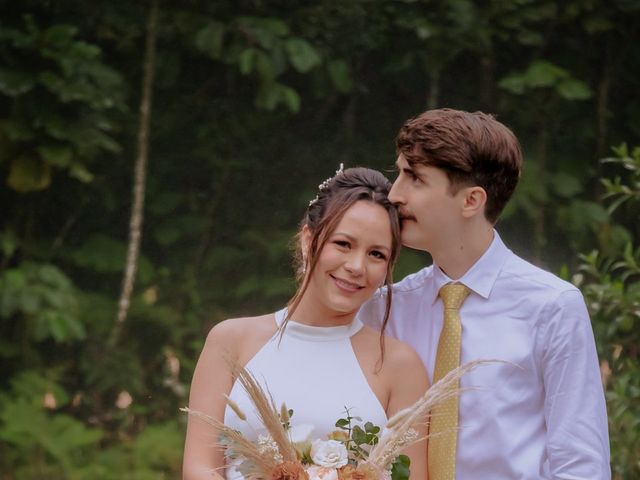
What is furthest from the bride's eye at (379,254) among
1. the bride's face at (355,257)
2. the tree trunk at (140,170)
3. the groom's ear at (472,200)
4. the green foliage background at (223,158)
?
the tree trunk at (140,170)

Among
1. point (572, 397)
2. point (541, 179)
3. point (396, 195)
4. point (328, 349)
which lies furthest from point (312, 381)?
point (541, 179)

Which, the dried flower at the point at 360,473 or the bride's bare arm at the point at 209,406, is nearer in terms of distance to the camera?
the dried flower at the point at 360,473

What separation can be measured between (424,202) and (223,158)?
3.83 meters

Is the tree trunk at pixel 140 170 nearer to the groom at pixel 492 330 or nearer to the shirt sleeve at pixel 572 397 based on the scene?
the groom at pixel 492 330

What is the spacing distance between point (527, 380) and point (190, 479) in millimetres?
727

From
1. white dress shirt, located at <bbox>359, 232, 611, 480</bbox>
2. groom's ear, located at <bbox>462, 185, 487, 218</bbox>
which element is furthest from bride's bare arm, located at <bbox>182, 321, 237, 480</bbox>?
groom's ear, located at <bbox>462, 185, 487, 218</bbox>

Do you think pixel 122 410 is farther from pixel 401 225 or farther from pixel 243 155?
pixel 401 225

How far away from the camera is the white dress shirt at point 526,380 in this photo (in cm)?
247

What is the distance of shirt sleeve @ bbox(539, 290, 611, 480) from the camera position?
246 centimetres

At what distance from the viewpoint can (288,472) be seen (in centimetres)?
221

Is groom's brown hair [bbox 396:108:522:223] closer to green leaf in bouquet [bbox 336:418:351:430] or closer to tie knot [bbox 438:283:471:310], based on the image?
tie knot [bbox 438:283:471:310]

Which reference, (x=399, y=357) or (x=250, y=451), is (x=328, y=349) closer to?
(x=399, y=357)

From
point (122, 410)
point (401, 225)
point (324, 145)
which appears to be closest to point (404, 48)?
point (324, 145)

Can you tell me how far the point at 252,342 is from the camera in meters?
2.60
